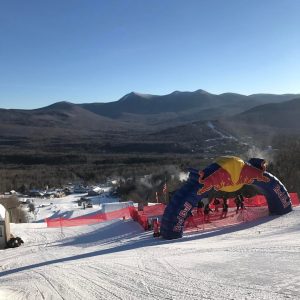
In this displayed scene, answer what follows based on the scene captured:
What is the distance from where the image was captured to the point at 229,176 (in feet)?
68.0

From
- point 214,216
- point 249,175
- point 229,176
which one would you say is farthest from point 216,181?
point 214,216

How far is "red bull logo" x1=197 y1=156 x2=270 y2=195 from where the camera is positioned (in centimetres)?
2008

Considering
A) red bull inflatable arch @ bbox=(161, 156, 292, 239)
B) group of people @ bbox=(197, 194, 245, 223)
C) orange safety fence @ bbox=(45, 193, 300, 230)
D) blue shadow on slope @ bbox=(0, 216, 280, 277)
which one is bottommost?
blue shadow on slope @ bbox=(0, 216, 280, 277)

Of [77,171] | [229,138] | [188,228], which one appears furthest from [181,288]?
[77,171]

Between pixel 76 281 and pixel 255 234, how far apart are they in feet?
29.7

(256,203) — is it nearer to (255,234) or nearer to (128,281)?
(255,234)

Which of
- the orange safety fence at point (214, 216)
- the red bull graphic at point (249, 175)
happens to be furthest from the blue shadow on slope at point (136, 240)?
the red bull graphic at point (249, 175)

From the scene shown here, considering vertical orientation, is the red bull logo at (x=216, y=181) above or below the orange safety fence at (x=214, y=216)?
above

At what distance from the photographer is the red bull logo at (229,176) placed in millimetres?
20084

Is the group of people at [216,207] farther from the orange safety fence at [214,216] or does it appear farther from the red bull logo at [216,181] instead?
the red bull logo at [216,181]

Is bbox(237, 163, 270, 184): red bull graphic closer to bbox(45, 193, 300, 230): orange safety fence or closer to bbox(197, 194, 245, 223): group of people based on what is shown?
bbox(45, 193, 300, 230): orange safety fence

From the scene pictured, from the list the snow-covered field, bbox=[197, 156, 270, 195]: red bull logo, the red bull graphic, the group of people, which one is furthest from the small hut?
the red bull graphic

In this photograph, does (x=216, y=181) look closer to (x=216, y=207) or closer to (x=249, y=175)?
(x=249, y=175)

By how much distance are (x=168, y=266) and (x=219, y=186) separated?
794cm
